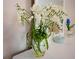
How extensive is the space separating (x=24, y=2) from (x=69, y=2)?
1.57 feet

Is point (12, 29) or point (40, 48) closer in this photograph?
point (40, 48)

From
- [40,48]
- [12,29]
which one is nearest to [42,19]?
[40,48]

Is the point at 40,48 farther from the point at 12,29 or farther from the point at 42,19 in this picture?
the point at 12,29

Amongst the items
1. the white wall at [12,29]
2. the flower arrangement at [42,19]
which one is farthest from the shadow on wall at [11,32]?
the flower arrangement at [42,19]

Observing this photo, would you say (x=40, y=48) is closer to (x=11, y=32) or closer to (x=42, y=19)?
(x=42, y=19)

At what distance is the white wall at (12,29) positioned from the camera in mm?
1312

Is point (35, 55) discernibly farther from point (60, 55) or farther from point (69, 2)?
point (69, 2)

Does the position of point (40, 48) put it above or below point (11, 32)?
below

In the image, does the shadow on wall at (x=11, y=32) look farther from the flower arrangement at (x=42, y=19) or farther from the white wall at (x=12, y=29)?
the flower arrangement at (x=42, y=19)

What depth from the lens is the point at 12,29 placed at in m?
1.40

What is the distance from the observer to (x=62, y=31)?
150 centimetres

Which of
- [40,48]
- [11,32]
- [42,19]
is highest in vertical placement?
[42,19]

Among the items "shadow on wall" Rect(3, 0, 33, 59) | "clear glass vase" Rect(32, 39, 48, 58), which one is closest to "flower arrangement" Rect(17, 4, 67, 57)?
"clear glass vase" Rect(32, 39, 48, 58)
